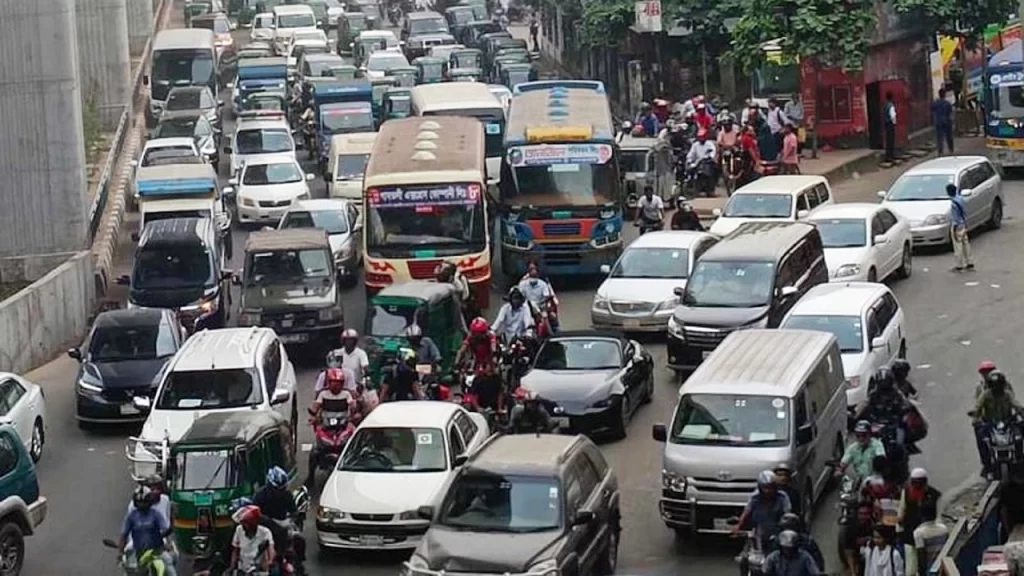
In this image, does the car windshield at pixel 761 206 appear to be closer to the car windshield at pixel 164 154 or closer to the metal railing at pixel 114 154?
the metal railing at pixel 114 154

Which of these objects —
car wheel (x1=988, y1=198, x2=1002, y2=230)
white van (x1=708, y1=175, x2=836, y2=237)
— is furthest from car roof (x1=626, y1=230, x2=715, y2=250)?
car wheel (x1=988, y1=198, x2=1002, y2=230)

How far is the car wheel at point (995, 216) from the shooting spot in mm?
37509

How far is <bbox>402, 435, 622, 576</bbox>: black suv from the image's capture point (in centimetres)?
1744

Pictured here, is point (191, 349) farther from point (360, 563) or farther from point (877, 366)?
point (877, 366)

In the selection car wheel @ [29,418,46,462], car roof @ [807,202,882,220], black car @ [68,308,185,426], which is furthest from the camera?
car roof @ [807,202,882,220]

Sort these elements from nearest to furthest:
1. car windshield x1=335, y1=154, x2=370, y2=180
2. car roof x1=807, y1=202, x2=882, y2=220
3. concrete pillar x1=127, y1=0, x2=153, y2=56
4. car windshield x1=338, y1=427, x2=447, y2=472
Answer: car windshield x1=338, y1=427, x2=447, y2=472
car roof x1=807, y1=202, x2=882, y2=220
car windshield x1=335, y1=154, x2=370, y2=180
concrete pillar x1=127, y1=0, x2=153, y2=56

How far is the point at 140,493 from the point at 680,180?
2557 centimetres

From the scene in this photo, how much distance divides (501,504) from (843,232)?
1531 centimetres

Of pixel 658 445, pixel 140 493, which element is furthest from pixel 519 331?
pixel 140 493

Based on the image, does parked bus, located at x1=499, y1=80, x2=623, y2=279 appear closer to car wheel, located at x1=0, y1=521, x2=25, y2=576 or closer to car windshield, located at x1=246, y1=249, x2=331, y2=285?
car windshield, located at x1=246, y1=249, x2=331, y2=285

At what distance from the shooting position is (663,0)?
2165 inches

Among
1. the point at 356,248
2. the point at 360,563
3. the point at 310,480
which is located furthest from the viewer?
the point at 356,248

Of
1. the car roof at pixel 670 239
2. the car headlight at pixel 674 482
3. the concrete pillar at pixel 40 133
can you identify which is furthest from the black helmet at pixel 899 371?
the concrete pillar at pixel 40 133

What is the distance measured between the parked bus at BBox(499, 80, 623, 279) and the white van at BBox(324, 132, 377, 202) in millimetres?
6996
